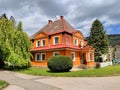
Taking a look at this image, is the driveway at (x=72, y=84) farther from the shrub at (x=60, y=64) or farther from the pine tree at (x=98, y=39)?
the pine tree at (x=98, y=39)

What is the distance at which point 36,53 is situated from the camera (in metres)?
35.1

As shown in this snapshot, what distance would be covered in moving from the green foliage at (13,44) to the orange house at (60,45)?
5.37 meters

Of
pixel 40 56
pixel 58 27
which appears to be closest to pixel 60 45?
pixel 58 27

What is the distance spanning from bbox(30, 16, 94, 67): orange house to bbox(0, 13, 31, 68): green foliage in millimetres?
5368

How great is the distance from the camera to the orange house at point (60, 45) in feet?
103

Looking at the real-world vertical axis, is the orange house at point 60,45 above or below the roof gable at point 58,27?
below

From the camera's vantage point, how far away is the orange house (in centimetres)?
3153

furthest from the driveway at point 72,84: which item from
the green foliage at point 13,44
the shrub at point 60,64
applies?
the green foliage at point 13,44

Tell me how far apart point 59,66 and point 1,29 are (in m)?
10.4

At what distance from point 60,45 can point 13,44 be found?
797 centimetres

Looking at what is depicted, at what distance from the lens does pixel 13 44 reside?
2703 cm

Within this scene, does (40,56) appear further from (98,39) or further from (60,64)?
(98,39)

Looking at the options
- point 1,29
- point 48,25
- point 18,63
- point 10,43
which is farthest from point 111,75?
point 48,25

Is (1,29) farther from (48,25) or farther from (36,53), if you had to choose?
(48,25)
